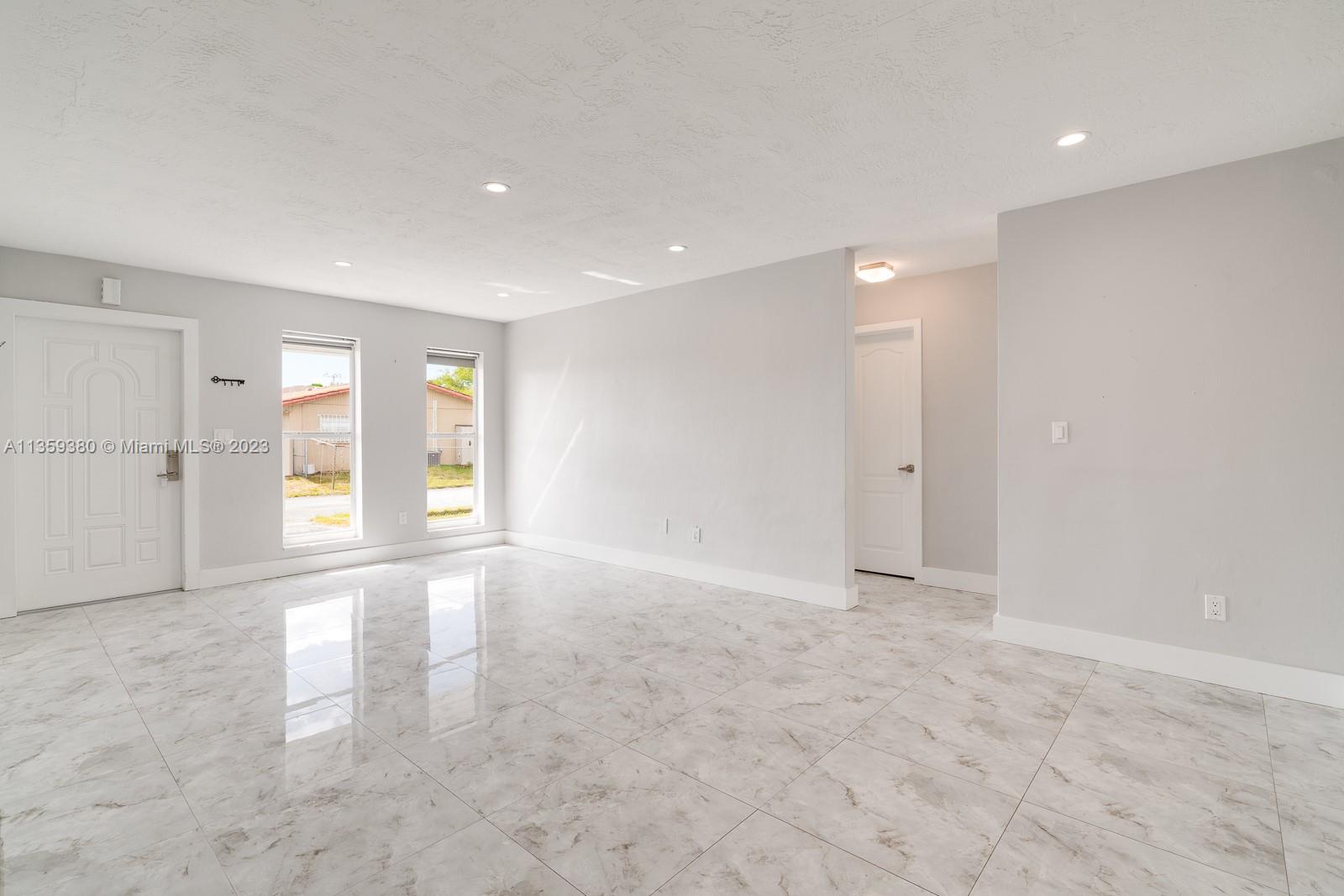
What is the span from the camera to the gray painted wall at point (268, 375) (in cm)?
466

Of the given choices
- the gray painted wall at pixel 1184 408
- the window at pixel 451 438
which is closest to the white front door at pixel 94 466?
the window at pixel 451 438

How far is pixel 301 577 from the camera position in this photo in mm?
5379

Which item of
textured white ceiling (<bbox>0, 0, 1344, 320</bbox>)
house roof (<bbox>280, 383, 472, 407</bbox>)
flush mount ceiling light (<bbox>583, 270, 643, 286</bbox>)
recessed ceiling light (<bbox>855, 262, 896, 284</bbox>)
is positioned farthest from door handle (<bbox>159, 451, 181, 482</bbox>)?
recessed ceiling light (<bbox>855, 262, 896, 284</bbox>)

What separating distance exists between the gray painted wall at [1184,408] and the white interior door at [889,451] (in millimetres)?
Result: 1549

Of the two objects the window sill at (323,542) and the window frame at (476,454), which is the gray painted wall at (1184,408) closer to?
the window frame at (476,454)

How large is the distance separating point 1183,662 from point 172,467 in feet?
23.2

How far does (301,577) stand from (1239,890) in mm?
6166

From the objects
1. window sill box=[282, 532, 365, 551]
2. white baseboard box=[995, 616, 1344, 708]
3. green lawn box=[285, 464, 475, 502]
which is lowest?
white baseboard box=[995, 616, 1344, 708]

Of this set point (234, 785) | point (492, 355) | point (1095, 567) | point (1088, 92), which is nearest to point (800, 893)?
point (234, 785)

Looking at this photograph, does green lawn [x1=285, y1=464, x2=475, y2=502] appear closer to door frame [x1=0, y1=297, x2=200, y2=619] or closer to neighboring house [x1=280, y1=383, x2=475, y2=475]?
neighboring house [x1=280, y1=383, x2=475, y2=475]

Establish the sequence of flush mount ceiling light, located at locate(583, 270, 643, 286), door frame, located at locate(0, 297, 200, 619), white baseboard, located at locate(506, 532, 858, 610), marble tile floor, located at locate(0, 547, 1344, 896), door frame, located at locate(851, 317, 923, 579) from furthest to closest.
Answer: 1. door frame, located at locate(851, 317, 923, 579)
2. flush mount ceiling light, located at locate(583, 270, 643, 286)
3. white baseboard, located at locate(506, 532, 858, 610)
4. door frame, located at locate(0, 297, 200, 619)
5. marble tile floor, located at locate(0, 547, 1344, 896)

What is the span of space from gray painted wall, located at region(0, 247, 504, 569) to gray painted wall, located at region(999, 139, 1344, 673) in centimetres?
544

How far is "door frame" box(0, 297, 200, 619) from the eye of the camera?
4156mm

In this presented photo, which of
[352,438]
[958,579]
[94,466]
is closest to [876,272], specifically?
[958,579]
